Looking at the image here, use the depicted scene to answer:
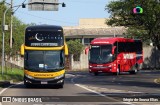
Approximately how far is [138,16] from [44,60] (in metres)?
30.3

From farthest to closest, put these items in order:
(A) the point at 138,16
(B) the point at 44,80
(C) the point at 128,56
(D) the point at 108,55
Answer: (A) the point at 138,16 → (C) the point at 128,56 → (D) the point at 108,55 → (B) the point at 44,80

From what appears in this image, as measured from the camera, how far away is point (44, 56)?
107 ft

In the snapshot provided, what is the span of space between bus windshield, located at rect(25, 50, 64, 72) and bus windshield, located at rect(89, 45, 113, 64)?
881 inches

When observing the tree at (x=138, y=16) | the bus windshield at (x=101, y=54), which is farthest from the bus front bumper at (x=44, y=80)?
the tree at (x=138, y=16)

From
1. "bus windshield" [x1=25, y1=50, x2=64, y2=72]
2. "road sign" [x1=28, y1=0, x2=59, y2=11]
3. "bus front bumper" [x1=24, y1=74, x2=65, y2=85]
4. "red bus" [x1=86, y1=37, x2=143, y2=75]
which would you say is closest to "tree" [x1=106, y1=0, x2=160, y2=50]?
"red bus" [x1=86, y1=37, x2=143, y2=75]

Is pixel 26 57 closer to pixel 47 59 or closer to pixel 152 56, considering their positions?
pixel 47 59

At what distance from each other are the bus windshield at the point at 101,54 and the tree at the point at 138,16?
4635 millimetres

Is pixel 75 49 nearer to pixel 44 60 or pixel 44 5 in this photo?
pixel 44 5

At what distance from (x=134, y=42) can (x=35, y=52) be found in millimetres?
28586

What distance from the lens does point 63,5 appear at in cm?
5122

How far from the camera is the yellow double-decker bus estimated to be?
32.2 meters

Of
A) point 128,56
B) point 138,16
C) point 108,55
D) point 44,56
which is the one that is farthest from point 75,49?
point 44,56

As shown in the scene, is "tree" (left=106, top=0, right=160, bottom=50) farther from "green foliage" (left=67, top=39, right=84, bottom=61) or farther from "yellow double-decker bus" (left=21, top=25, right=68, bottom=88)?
"green foliage" (left=67, top=39, right=84, bottom=61)

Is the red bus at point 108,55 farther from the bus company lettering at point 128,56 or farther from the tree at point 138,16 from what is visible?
the tree at point 138,16
